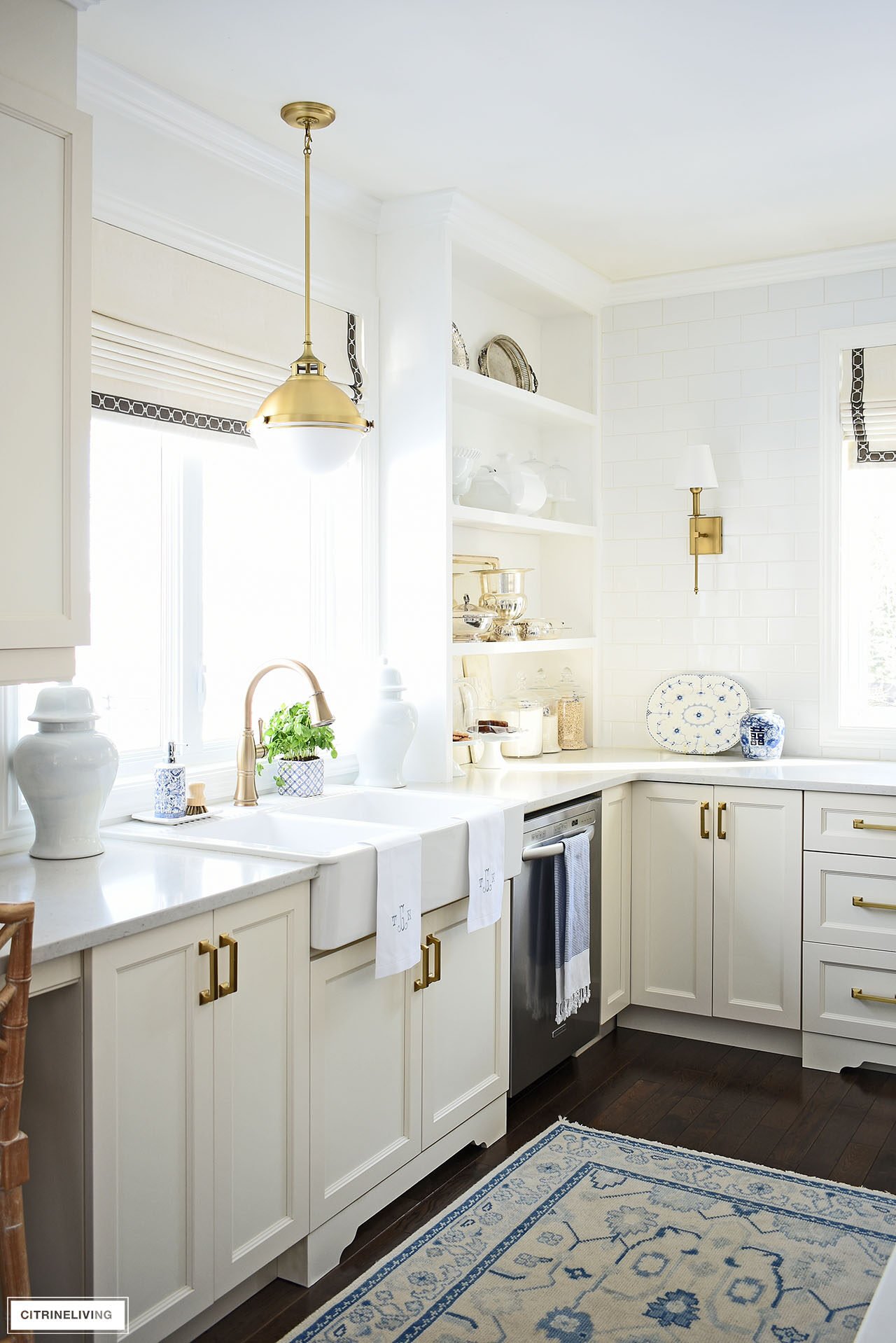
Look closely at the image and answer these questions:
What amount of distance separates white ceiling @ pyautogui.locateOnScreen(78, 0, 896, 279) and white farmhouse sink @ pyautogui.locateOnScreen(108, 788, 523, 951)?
1.80 m

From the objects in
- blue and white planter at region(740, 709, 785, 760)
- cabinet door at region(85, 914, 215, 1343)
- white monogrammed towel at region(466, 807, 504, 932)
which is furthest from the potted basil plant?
blue and white planter at region(740, 709, 785, 760)

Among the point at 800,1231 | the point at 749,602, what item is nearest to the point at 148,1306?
the point at 800,1231

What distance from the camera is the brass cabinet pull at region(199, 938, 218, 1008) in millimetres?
2137

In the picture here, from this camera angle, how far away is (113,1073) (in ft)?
6.39

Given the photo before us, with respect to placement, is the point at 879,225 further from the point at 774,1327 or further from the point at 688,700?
the point at 774,1327

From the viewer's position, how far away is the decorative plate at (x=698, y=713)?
4.33 meters

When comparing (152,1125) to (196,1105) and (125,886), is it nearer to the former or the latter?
(196,1105)

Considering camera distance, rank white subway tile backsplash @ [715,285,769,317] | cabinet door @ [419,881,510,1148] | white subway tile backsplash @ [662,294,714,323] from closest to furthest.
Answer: cabinet door @ [419,881,510,1148], white subway tile backsplash @ [715,285,769,317], white subway tile backsplash @ [662,294,714,323]

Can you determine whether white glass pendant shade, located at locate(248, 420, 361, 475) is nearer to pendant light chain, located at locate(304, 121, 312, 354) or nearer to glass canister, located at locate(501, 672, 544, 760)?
pendant light chain, located at locate(304, 121, 312, 354)

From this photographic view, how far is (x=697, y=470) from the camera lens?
14.0ft

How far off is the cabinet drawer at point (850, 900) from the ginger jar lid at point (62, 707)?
2.37 m

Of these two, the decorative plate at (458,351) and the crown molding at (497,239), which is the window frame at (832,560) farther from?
the decorative plate at (458,351)

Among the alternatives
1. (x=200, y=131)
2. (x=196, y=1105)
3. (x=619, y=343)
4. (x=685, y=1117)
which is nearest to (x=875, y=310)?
(x=619, y=343)

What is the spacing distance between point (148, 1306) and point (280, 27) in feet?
8.52
